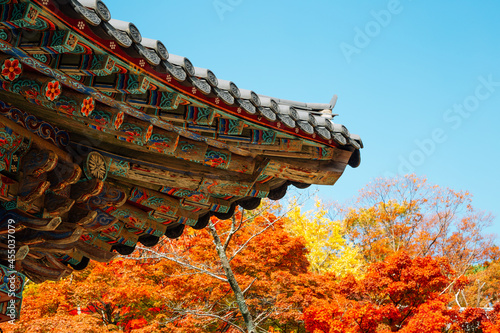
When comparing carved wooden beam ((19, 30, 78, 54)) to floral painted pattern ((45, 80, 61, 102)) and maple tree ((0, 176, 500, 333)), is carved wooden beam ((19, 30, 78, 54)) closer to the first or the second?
floral painted pattern ((45, 80, 61, 102))

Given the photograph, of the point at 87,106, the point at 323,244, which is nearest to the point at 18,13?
the point at 87,106

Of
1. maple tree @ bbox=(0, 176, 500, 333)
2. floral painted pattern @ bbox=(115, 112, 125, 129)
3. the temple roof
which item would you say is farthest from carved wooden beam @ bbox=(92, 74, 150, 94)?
maple tree @ bbox=(0, 176, 500, 333)

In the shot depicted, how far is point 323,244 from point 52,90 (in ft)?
62.5

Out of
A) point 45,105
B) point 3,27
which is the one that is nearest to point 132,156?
point 45,105

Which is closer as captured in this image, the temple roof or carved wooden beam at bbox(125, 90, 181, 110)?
the temple roof

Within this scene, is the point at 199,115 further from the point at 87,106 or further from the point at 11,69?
the point at 11,69

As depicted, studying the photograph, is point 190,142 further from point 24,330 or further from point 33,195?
point 24,330

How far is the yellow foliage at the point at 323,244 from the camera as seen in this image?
19.8m

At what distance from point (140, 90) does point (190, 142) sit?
862mm

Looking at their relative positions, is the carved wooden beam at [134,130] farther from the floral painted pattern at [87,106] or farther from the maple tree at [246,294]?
the maple tree at [246,294]

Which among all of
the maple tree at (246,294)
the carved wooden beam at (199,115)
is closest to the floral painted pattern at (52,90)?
the carved wooden beam at (199,115)

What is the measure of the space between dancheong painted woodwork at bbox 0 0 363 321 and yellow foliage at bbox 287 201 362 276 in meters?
15.4

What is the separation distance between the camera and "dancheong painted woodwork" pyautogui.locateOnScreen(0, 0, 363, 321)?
100 inches

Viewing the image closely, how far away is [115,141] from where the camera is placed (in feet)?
11.8
